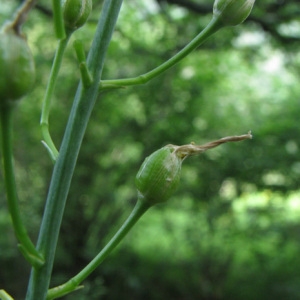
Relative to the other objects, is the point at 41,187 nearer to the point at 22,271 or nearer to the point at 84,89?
the point at 22,271

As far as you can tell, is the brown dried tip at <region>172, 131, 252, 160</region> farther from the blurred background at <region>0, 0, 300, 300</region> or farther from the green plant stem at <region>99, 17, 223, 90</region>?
the blurred background at <region>0, 0, 300, 300</region>

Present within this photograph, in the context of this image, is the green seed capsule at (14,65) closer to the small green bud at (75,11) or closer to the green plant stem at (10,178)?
the green plant stem at (10,178)

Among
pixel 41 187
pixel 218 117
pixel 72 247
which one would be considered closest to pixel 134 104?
pixel 218 117

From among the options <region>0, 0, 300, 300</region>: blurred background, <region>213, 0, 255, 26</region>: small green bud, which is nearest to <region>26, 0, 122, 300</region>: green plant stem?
<region>213, 0, 255, 26</region>: small green bud

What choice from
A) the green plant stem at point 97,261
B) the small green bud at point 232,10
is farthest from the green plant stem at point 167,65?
the green plant stem at point 97,261

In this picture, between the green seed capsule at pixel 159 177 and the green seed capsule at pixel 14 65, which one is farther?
the green seed capsule at pixel 159 177
